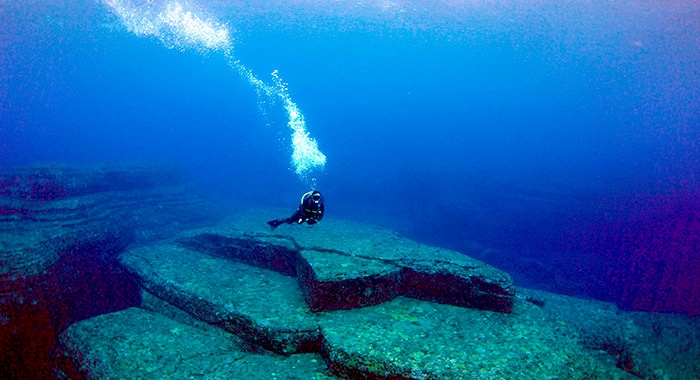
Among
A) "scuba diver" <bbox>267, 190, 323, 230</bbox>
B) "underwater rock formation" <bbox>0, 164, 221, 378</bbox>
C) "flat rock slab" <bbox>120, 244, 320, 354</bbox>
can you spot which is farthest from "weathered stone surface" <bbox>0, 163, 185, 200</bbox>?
"scuba diver" <bbox>267, 190, 323, 230</bbox>

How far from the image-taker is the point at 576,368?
3.07 meters

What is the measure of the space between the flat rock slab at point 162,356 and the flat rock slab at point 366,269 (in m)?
0.96

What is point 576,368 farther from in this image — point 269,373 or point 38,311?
point 38,311

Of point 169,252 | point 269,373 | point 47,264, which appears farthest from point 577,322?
point 47,264

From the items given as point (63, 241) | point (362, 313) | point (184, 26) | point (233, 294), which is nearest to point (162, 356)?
point (233, 294)

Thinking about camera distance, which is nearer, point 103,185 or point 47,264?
point 47,264

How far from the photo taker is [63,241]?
600cm

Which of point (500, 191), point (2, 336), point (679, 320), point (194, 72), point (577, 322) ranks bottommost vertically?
point (2, 336)

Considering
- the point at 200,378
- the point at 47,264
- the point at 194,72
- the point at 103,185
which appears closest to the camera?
the point at 200,378

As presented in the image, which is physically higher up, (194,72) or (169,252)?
(194,72)

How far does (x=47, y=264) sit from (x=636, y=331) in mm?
9924

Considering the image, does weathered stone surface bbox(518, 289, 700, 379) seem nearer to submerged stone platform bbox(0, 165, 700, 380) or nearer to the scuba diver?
submerged stone platform bbox(0, 165, 700, 380)

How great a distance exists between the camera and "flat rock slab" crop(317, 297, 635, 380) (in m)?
2.78

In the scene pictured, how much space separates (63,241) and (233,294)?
4558 mm
